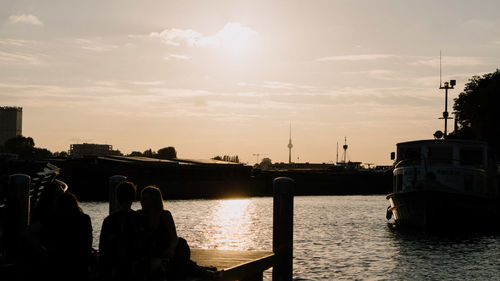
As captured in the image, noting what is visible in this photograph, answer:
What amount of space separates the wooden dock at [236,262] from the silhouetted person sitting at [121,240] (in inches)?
107

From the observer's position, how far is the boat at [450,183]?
3931cm

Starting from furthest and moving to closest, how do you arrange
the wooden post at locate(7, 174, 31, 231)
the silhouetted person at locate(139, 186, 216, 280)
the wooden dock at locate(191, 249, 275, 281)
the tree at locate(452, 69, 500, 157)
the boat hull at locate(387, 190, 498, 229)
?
the tree at locate(452, 69, 500, 157) → the boat hull at locate(387, 190, 498, 229) → the wooden dock at locate(191, 249, 275, 281) → the wooden post at locate(7, 174, 31, 231) → the silhouetted person at locate(139, 186, 216, 280)

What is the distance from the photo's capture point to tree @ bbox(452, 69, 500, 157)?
84438 millimetres

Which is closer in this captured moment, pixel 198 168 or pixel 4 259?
pixel 4 259

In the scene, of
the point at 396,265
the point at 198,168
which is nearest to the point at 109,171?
the point at 198,168

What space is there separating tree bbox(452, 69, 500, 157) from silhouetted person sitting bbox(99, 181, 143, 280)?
80.8 m

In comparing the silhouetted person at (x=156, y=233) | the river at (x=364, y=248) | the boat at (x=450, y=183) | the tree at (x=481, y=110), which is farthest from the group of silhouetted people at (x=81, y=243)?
the tree at (x=481, y=110)

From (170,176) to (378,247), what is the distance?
81248 millimetres

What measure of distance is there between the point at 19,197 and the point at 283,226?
513cm

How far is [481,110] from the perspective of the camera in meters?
86.4

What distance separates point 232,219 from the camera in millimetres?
62438

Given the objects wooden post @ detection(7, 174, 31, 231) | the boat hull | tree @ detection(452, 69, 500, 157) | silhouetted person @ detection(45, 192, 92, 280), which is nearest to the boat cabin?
the boat hull

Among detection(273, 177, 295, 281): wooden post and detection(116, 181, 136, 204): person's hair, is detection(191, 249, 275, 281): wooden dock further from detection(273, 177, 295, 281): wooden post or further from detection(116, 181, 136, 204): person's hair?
detection(116, 181, 136, 204): person's hair

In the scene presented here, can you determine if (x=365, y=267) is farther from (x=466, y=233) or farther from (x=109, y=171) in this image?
(x=109, y=171)
